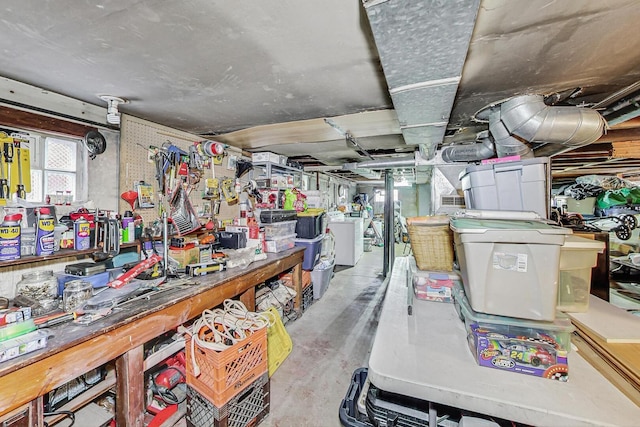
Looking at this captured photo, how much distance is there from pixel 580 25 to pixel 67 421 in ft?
11.5

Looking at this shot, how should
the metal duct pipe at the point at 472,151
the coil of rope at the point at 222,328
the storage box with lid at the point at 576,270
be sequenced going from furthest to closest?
the metal duct pipe at the point at 472,151 → the coil of rope at the point at 222,328 → the storage box with lid at the point at 576,270

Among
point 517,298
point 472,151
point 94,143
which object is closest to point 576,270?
point 517,298

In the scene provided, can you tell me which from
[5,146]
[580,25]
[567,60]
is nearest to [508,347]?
[580,25]

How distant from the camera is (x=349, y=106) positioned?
2145 mm

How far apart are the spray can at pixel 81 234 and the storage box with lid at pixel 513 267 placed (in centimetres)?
239

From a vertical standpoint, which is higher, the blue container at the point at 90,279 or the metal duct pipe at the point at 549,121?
the metal duct pipe at the point at 549,121

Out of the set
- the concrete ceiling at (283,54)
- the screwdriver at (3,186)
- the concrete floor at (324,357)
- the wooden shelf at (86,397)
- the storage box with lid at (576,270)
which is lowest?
the concrete floor at (324,357)

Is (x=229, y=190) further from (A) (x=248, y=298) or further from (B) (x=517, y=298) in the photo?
(B) (x=517, y=298)

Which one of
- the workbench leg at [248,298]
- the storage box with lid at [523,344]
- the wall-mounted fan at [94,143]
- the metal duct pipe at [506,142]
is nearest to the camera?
the storage box with lid at [523,344]

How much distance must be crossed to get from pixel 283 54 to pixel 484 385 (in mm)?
1823

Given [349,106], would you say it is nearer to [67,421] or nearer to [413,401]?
[413,401]

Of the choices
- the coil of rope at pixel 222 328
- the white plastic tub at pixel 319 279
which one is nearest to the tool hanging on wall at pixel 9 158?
the coil of rope at pixel 222 328

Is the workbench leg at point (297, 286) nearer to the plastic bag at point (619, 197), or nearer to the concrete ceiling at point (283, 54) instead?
the concrete ceiling at point (283, 54)

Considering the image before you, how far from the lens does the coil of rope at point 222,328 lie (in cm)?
161
